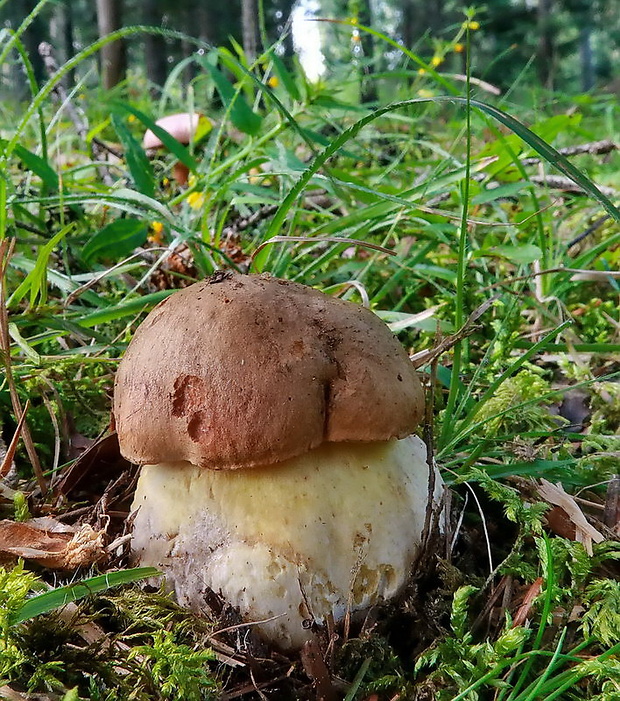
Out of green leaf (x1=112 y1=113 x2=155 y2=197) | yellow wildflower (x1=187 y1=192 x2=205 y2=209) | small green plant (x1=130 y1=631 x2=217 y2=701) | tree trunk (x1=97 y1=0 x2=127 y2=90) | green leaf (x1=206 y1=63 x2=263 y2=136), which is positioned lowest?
small green plant (x1=130 y1=631 x2=217 y2=701)

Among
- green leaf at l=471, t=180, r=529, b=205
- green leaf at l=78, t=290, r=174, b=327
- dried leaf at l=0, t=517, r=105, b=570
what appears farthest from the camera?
green leaf at l=471, t=180, r=529, b=205

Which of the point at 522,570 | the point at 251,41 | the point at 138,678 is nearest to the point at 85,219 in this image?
the point at 138,678

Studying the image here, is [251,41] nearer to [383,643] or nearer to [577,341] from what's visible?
[577,341]

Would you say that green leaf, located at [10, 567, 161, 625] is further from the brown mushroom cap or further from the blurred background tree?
the blurred background tree

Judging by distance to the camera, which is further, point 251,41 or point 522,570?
point 251,41

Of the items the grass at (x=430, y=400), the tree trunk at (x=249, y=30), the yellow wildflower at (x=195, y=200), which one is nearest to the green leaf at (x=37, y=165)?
the grass at (x=430, y=400)

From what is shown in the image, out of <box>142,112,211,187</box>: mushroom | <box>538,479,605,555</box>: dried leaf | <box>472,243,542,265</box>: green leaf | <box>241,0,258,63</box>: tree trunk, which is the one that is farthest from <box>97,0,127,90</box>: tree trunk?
<box>538,479,605,555</box>: dried leaf
